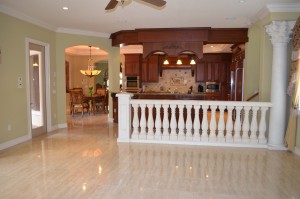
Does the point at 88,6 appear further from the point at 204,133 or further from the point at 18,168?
the point at 204,133

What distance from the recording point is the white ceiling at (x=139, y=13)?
14.4ft

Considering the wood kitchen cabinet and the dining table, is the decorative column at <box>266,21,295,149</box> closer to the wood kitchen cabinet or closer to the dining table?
the wood kitchen cabinet

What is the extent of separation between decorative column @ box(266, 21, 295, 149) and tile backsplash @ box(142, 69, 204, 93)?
21.1 feet

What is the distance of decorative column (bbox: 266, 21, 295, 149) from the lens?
436cm

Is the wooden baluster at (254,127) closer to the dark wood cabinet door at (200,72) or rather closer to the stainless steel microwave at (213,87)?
the stainless steel microwave at (213,87)

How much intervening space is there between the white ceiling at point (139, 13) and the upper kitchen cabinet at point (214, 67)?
4.24 m

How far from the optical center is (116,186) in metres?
3.02

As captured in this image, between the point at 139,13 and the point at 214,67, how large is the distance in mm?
6105

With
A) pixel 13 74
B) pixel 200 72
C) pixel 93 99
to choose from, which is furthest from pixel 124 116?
pixel 200 72

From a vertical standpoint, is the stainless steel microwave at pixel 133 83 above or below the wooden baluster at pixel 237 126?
above

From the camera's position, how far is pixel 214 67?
33.9ft

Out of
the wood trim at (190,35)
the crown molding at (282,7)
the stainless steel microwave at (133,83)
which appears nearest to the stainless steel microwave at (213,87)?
the stainless steel microwave at (133,83)

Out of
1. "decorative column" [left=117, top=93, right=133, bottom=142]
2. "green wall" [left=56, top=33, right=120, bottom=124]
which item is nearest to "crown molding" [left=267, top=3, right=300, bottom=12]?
"decorative column" [left=117, top=93, right=133, bottom=142]

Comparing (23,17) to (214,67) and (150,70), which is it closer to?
(150,70)
